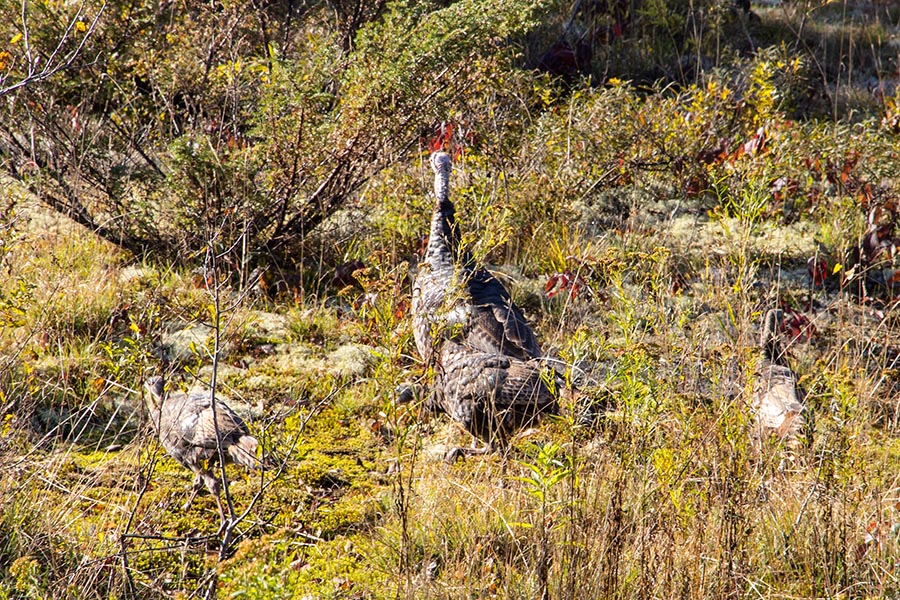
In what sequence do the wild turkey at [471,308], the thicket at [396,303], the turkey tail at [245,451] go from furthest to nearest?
1. the wild turkey at [471,308]
2. the turkey tail at [245,451]
3. the thicket at [396,303]

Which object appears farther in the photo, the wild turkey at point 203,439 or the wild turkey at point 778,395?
the wild turkey at point 778,395

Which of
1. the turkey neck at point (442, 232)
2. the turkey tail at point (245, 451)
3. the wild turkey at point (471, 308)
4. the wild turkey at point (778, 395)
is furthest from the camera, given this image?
the turkey neck at point (442, 232)

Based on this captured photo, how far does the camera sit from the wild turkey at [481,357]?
14.9ft

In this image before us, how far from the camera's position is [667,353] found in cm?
371

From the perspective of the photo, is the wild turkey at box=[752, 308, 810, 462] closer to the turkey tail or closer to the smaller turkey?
the smaller turkey

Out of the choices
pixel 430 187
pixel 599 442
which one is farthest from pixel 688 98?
pixel 599 442

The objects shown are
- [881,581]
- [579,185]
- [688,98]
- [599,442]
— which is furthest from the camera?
[688,98]

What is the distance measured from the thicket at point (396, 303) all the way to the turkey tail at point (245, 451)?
0.60 feet

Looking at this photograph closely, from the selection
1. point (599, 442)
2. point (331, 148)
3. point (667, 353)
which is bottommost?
point (599, 442)

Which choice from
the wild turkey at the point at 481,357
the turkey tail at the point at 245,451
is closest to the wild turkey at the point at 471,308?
the wild turkey at the point at 481,357

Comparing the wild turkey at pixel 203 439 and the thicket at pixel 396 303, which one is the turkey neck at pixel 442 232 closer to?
the thicket at pixel 396 303

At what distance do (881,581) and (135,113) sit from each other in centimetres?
575

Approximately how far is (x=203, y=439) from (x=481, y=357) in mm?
1521

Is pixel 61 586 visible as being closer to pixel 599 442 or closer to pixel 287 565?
pixel 287 565
